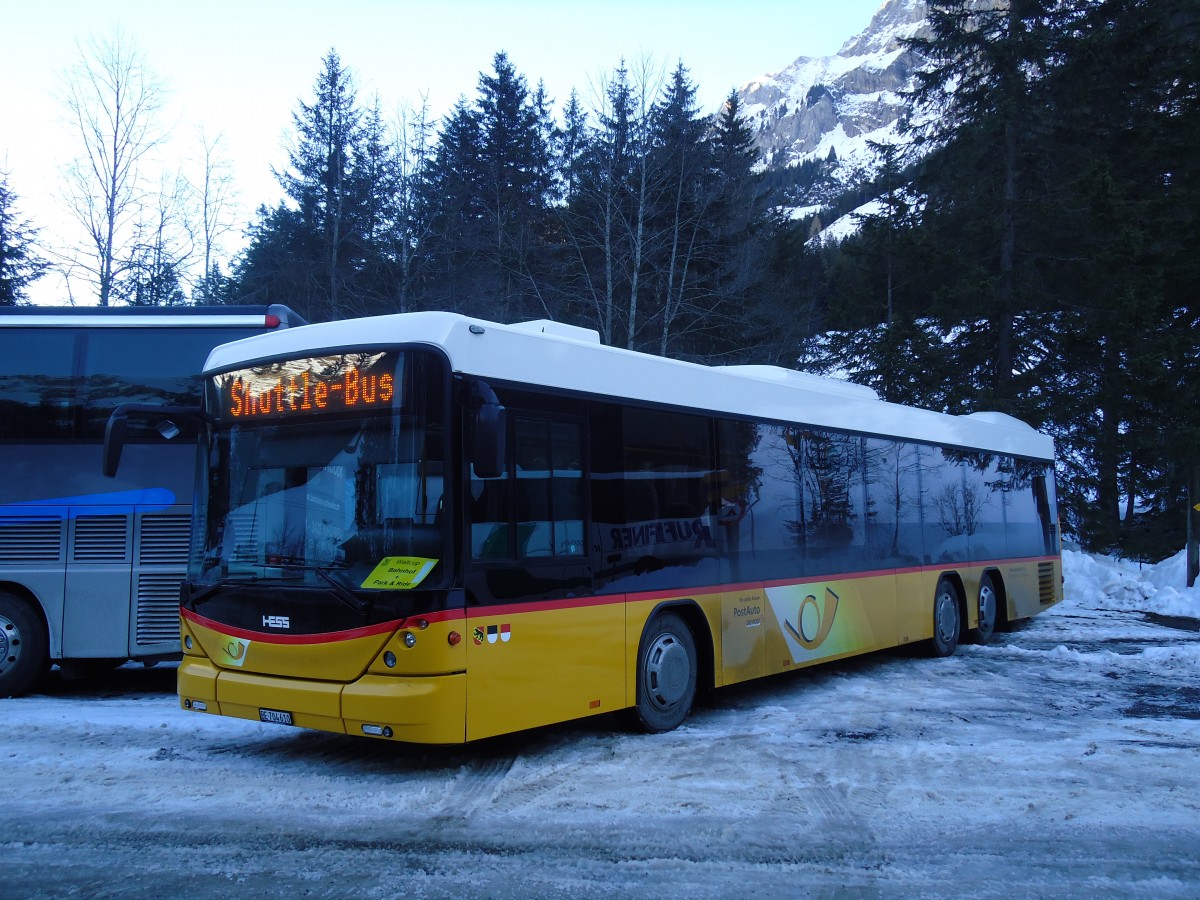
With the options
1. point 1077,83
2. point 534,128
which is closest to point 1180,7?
point 1077,83

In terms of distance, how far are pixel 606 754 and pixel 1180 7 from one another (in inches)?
1061

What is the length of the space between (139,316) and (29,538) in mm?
2383

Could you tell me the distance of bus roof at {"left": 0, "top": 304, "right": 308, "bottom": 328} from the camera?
972 cm

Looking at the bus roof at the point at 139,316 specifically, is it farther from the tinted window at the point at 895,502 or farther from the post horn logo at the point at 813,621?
the tinted window at the point at 895,502

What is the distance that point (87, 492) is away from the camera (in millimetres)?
9352

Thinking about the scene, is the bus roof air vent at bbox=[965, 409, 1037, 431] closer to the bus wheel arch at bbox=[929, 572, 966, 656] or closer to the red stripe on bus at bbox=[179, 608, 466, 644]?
the bus wheel arch at bbox=[929, 572, 966, 656]

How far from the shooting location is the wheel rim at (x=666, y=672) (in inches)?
296

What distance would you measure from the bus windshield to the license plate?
0.84m

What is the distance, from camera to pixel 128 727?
7785 mm

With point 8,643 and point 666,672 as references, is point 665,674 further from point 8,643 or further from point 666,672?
point 8,643

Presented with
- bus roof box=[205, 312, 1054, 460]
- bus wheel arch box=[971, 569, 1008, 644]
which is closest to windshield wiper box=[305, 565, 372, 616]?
bus roof box=[205, 312, 1054, 460]

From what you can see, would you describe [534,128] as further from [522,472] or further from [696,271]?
[522,472]

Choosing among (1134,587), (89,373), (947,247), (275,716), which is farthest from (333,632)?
(947,247)

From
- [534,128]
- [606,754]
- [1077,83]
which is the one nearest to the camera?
[606,754]
